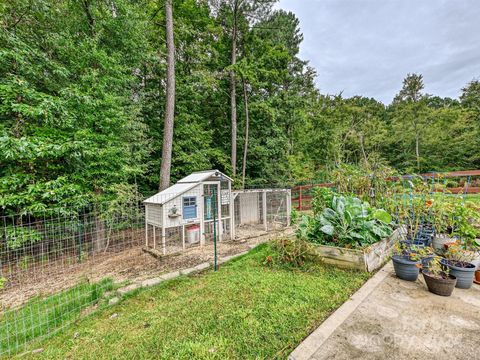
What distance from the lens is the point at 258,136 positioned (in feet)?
34.6

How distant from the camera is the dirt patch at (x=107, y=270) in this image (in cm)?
327

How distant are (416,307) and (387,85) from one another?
30.2 metres

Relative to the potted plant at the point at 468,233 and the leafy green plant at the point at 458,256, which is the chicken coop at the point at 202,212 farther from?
the potted plant at the point at 468,233

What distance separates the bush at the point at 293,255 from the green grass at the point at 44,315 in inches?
96.7

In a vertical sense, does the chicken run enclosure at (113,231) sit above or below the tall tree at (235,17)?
below

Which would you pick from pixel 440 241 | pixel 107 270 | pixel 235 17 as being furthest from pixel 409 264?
pixel 235 17

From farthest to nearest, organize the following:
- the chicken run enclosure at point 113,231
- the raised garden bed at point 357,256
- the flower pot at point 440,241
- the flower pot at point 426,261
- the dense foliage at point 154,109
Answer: the dense foliage at point 154,109, the chicken run enclosure at point 113,231, the flower pot at point 440,241, the raised garden bed at point 357,256, the flower pot at point 426,261

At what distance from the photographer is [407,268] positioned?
8.31 feet

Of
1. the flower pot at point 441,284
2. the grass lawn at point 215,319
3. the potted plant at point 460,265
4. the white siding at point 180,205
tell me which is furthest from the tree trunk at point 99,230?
the potted plant at point 460,265

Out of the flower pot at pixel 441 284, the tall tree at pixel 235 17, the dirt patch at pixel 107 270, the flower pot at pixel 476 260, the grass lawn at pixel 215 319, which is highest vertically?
the tall tree at pixel 235 17

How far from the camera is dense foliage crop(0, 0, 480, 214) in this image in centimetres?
394

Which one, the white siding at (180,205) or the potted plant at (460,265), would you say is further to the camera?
the white siding at (180,205)

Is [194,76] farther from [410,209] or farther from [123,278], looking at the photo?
[410,209]

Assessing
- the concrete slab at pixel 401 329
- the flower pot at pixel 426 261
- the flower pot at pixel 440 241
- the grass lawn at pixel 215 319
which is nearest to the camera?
the concrete slab at pixel 401 329
